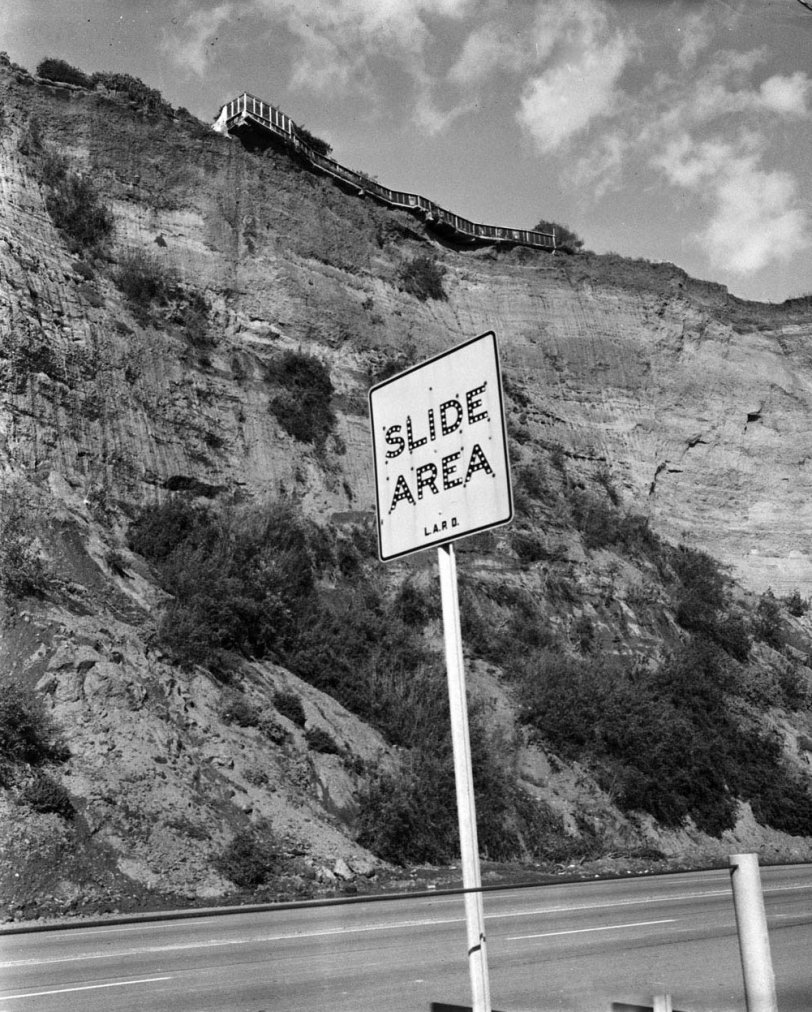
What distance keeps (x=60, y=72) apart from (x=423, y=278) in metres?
14.5

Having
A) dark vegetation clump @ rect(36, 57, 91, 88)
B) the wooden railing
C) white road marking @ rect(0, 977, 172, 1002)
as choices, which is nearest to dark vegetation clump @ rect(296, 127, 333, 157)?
the wooden railing

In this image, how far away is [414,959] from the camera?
24.8ft

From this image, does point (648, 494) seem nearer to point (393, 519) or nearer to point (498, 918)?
point (498, 918)

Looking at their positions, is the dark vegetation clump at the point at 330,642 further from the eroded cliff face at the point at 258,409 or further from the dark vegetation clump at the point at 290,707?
the eroded cliff face at the point at 258,409

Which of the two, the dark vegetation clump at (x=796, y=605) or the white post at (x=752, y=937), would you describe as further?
the dark vegetation clump at (x=796, y=605)

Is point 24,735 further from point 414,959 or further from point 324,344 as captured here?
point 324,344

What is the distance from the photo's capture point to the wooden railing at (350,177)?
36.8 meters

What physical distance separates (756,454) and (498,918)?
35237 millimetres

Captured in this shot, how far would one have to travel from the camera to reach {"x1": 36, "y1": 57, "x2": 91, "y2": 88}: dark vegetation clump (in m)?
34.0

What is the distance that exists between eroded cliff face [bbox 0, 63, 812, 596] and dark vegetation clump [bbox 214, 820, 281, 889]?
374 inches

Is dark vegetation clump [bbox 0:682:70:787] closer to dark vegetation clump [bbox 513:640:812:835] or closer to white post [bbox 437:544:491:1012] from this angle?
dark vegetation clump [bbox 513:640:812:835]

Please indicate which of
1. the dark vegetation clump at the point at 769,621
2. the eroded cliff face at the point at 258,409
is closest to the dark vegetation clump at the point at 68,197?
the eroded cliff face at the point at 258,409

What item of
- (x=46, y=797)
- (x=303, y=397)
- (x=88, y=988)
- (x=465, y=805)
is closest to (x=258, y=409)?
(x=303, y=397)

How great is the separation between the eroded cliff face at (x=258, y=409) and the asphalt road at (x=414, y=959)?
476 cm
